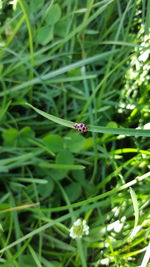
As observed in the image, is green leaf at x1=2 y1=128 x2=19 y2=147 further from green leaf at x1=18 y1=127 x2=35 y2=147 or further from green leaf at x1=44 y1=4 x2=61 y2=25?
green leaf at x1=44 y1=4 x2=61 y2=25

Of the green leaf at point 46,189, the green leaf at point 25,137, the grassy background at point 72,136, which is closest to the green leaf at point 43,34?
the grassy background at point 72,136

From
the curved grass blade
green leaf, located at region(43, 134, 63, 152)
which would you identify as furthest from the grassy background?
the curved grass blade

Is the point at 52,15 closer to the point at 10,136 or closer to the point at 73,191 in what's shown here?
the point at 10,136

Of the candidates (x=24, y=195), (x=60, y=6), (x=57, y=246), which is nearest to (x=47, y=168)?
(x=24, y=195)

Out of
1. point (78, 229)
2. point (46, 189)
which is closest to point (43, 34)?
point (46, 189)

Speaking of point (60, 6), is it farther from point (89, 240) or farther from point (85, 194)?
point (89, 240)

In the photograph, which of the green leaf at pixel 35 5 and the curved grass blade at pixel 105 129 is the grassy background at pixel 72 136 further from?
the curved grass blade at pixel 105 129
